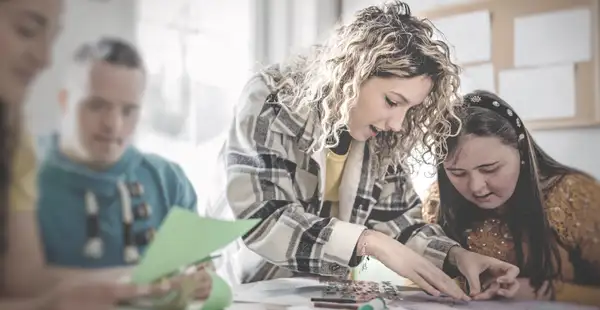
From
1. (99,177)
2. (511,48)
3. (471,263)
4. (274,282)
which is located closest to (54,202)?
(99,177)

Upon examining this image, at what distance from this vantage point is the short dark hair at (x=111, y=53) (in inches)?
26.9

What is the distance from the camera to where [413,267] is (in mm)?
1052

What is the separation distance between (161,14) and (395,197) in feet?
1.73

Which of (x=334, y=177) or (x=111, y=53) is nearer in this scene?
(x=111, y=53)

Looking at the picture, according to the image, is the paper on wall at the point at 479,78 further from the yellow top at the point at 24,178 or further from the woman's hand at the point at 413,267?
the yellow top at the point at 24,178

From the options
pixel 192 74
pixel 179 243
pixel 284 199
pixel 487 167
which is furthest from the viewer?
pixel 487 167

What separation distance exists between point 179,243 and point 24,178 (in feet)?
0.58

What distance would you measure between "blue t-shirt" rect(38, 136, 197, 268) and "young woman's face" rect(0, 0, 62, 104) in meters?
0.06

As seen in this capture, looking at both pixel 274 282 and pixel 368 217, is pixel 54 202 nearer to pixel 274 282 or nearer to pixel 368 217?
pixel 274 282

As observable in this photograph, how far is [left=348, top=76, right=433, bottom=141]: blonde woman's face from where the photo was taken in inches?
41.4

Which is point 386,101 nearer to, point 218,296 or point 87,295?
point 218,296

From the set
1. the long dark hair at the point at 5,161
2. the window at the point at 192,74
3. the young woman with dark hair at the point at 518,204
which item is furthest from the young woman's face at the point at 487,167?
the long dark hair at the point at 5,161

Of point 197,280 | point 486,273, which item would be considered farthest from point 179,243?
point 486,273

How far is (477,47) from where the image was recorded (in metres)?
1.13
